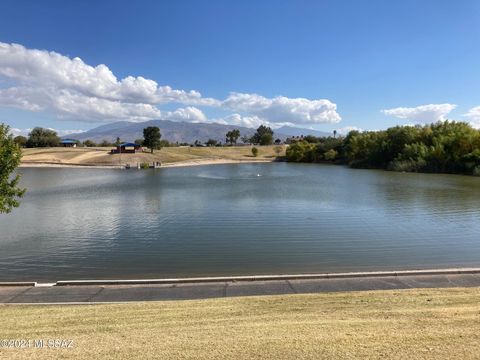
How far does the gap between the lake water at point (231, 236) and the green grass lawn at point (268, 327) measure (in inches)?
251

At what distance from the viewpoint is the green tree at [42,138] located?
558ft

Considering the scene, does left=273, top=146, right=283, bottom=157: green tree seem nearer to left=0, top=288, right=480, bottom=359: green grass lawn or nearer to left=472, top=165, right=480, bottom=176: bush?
left=472, top=165, right=480, bottom=176: bush

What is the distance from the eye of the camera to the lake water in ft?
59.6

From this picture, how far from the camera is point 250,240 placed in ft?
76.5

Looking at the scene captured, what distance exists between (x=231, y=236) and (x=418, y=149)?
8657 cm

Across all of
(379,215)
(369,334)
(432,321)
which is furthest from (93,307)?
(379,215)

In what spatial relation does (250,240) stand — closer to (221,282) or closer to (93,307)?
(221,282)

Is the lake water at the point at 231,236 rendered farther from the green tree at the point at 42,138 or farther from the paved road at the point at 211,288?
the green tree at the point at 42,138

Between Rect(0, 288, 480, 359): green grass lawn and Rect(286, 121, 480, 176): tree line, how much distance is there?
268 ft

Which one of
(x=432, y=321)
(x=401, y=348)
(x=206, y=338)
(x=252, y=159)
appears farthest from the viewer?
(x=252, y=159)

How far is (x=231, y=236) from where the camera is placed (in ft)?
80.5

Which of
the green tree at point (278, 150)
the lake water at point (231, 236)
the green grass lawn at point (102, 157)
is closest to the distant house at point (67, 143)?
the green grass lawn at point (102, 157)

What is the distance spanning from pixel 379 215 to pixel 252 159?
5318 inches

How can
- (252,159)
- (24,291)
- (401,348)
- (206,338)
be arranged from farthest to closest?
1. (252,159)
2. (24,291)
3. (206,338)
4. (401,348)
